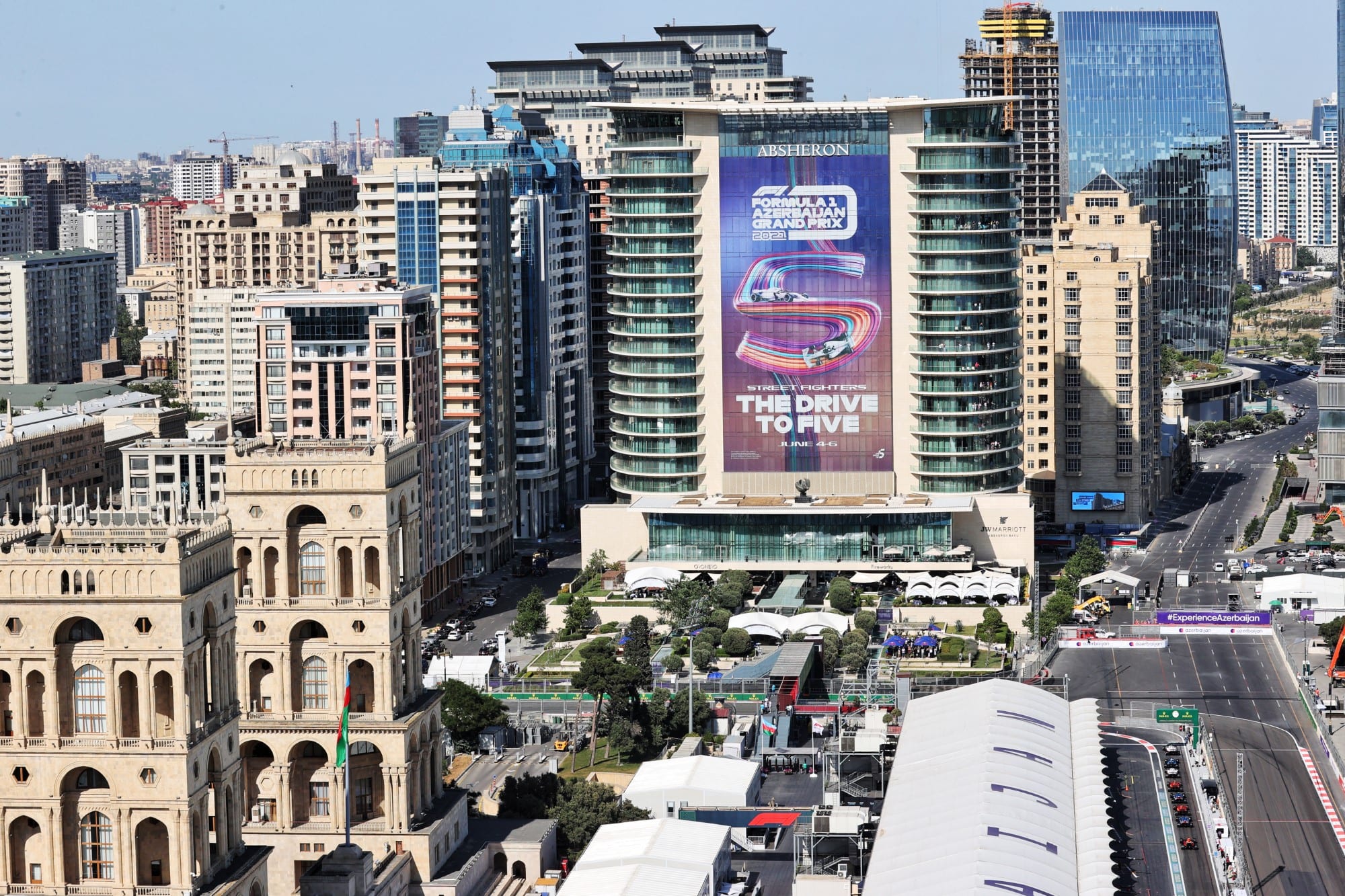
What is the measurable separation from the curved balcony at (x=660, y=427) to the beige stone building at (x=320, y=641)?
80501 millimetres

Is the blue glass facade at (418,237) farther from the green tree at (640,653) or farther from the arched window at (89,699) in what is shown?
the arched window at (89,699)

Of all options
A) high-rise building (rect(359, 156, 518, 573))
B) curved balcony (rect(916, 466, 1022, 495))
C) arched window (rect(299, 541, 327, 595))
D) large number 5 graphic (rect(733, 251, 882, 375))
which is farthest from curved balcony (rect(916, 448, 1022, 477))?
arched window (rect(299, 541, 327, 595))

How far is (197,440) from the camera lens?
180 metres

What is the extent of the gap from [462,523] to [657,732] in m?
56.9

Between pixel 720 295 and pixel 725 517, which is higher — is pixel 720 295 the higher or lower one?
the higher one

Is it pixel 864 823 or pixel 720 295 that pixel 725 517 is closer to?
pixel 720 295

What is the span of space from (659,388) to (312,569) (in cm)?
8159

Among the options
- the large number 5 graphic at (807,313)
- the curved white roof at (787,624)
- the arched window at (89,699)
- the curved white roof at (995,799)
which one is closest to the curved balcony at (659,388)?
the large number 5 graphic at (807,313)

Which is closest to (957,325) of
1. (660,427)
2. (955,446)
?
(955,446)

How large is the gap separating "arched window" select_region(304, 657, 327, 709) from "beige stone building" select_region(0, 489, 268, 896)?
16.7 meters

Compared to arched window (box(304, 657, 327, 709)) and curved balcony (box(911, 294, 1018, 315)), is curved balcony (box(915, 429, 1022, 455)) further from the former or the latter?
arched window (box(304, 657, 327, 709))

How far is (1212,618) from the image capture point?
530 feet

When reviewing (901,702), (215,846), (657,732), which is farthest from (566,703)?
(215,846)

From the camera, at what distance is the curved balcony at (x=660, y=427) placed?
584 ft
